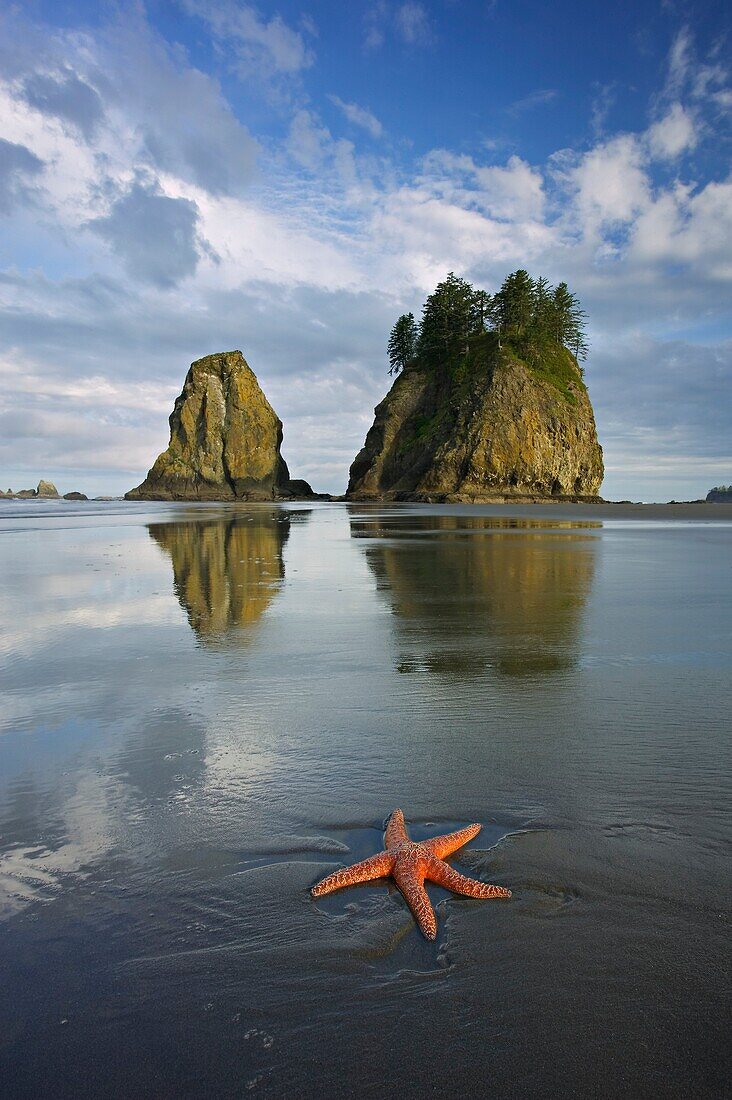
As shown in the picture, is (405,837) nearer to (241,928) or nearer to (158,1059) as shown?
(241,928)

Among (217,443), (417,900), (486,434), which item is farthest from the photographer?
(217,443)

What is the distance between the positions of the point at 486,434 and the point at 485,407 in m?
3.61

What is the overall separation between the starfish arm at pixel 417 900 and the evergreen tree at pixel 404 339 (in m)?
89.1

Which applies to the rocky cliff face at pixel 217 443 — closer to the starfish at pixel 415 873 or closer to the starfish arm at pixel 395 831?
the starfish arm at pixel 395 831

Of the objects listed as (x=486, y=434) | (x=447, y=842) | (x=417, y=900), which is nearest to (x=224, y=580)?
(x=447, y=842)

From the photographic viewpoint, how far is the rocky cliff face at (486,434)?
66125mm

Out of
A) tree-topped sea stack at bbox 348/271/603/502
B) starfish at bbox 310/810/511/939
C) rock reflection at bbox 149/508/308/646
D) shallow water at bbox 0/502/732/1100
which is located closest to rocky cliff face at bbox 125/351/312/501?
tree-topped sea stack at bbox 348/271/603/502

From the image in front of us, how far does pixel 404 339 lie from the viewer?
87.8 meters

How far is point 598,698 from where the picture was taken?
16.3ft

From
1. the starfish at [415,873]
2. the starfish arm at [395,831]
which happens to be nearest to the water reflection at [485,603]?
the starfish arm at [395,831]

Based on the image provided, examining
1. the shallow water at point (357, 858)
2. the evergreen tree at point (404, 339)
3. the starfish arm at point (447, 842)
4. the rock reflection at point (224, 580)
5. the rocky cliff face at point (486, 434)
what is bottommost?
the shallow water at point (357, 858)

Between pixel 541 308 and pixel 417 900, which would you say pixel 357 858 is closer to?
pixel 417 900

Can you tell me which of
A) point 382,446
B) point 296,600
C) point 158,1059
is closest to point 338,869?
point 158,1059

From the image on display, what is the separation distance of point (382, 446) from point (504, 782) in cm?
7628
